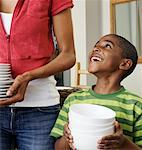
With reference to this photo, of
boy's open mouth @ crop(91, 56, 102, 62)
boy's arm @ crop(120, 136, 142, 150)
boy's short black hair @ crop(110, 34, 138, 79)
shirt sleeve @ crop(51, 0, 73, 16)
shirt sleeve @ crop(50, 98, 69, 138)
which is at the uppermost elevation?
shirt sleeve @ crop(51, 0, 73, 16)

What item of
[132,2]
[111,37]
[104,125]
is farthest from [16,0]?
[132,2]

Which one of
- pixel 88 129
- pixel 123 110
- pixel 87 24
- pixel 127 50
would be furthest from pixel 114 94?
pixel 87 24

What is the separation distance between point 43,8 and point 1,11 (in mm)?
161

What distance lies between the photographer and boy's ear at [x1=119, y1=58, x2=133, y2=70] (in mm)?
1100

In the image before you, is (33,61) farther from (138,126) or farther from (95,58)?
(138,126)

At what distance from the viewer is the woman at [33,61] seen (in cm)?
98

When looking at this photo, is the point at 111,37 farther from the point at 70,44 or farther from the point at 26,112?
the point at 26,112

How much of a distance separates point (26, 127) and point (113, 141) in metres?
0.30

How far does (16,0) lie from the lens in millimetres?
1017

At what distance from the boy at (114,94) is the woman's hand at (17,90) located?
0.55ft

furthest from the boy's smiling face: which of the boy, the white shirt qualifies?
the white shirt

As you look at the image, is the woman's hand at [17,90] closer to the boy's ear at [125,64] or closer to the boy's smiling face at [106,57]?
the boy's smiling face at [106,57]

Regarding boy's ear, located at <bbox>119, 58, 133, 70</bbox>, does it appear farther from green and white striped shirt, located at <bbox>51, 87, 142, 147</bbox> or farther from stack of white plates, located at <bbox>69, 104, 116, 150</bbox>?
stack of white plates, located at <bbox>69, 104, 116, 150</bbox>

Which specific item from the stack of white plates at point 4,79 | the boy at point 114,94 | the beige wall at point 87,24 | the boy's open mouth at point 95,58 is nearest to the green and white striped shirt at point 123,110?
the boy at point 114,94
